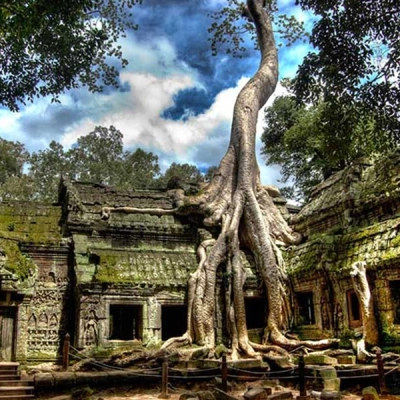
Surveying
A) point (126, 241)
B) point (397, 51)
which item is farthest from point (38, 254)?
point (397, 51)

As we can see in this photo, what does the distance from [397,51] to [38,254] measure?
10.1 meters

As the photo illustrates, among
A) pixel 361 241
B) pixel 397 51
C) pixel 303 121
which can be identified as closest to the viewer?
pixel 397 51

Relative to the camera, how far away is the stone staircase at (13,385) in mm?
8438

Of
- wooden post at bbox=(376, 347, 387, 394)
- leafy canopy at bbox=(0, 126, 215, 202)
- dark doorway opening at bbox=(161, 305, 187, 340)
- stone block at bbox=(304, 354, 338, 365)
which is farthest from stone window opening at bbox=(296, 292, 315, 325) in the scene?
leafy canopy at bbox=(0, 126, 215, 202)

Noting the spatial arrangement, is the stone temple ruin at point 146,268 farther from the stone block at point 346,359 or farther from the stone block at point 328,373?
the stone block at point 328,373

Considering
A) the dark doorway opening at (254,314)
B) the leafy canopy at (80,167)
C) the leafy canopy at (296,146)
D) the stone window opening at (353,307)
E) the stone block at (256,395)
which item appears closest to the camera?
the stone block at (256,395)

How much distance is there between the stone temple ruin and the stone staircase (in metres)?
1.68

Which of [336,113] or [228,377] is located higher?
[336,113]

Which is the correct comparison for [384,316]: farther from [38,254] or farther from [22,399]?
[38,254]

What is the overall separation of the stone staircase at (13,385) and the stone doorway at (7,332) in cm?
167

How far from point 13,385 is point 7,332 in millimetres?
2649

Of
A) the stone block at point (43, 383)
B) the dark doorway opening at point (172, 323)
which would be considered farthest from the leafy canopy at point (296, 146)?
the stone block at point (43, 383)

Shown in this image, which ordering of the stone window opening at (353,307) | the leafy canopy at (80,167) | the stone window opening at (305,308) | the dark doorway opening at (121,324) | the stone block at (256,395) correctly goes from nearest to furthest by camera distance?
the stone block at (256,395) → the stone window opening at (353,307) → the stone window opening at (305,308) → the dark doorway opening at (121,324) → the leafy canopy at (80,167)

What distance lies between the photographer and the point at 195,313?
12180mm
